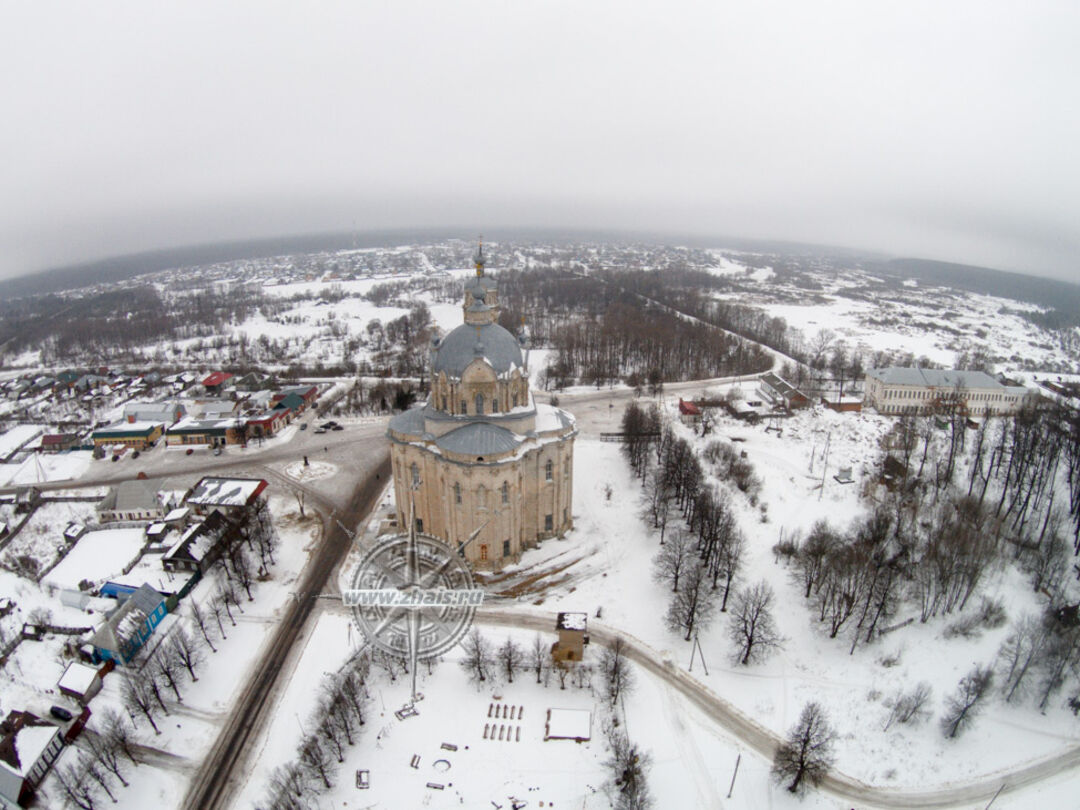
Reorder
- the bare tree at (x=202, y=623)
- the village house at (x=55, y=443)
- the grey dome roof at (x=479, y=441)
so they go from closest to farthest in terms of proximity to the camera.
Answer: the bare tree at (x=202, y=623) < the grey dome roof at (x=479, y=441) < the village house at (x=55, y=443)

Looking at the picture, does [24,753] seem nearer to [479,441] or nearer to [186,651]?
[186,651]

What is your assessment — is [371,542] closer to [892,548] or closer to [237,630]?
[237,630]

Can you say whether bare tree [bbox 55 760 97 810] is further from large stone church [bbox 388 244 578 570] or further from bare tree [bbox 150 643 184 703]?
large stone church [bbox 388 244 578 570]

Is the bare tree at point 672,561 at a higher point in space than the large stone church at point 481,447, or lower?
lower

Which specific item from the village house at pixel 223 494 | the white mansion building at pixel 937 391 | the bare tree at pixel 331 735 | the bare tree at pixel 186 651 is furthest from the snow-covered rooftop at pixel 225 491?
the white mansion building at pixel 937 391

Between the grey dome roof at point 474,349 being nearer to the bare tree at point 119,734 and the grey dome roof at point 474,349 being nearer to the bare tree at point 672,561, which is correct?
the bare tree at point 672,561

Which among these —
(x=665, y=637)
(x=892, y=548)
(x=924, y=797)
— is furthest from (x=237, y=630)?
(x=892, y=548)

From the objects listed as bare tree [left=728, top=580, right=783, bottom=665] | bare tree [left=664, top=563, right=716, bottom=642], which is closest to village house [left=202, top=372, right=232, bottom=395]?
bare tree [left=664, top=563, right=716, bottom=642]
